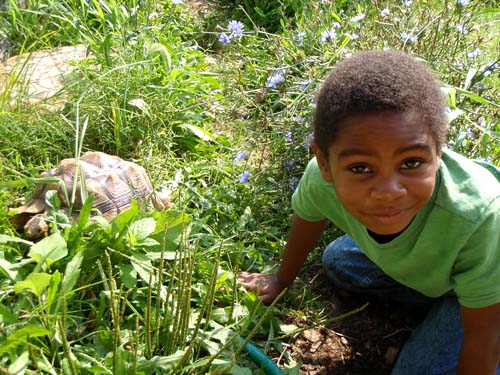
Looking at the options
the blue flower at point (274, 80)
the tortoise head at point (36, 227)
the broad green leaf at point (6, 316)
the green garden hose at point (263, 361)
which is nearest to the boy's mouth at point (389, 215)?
the green garden hose at point (263, 361)

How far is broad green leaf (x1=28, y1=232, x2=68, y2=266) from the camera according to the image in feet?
6.63

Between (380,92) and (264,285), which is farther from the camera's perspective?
(264,285)

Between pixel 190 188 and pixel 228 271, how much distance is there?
0.49 m

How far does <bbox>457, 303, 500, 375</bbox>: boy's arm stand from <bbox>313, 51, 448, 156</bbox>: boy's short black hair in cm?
50

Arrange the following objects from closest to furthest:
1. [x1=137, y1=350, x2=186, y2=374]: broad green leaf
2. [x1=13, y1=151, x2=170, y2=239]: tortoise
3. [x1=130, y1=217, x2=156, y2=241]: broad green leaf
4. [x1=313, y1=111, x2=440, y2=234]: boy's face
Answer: [x1=313, y1=111, x2=440, y2=234]: boy's face < [x1=137, y1=350, x2=186, y2=374]: broad green leaf < [x1=130, y1=217, x2=156, y2=241]: broad green leaf < [x1=13, y1=151, x2=170, y2=239]: tortoise

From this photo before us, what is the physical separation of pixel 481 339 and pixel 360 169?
24.9 inches

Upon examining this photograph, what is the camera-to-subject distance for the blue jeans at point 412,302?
2.12 meters

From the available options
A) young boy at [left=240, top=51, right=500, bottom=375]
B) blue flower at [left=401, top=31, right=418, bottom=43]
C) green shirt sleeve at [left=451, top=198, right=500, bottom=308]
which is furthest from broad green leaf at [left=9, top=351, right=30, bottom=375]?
blue flower at [left=401, top=31, right=418, bottom=43]

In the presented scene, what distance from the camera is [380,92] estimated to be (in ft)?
5.16

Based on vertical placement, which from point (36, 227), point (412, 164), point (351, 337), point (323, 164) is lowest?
point (351, 337)

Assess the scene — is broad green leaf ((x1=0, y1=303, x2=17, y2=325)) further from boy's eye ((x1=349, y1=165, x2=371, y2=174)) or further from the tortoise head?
boy's eye ((x1=349, y1=165, x2=371, y2=174))

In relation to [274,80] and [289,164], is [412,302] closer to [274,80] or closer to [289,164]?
[289,164]

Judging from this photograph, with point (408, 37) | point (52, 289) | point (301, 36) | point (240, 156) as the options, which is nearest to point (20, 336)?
point (52, 289)

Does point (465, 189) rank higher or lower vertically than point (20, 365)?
A: higher
